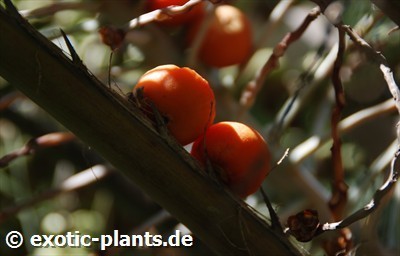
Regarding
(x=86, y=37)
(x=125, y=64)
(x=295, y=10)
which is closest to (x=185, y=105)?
(x=125, y=64)

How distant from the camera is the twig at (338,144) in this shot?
0.61 meters

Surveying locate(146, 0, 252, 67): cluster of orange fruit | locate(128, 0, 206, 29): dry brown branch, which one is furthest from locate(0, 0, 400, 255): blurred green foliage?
locate(128, 0, 206, 29): dry brown branch

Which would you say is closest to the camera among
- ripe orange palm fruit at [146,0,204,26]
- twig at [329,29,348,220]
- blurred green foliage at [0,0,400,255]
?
Result: twig at [329,29,348,220]

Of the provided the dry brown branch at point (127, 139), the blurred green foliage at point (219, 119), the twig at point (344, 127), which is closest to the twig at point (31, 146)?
the blurred green foliage at point (219, 119)

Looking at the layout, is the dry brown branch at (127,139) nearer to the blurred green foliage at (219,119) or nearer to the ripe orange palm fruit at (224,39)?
the blurred green foliage at (219,119)

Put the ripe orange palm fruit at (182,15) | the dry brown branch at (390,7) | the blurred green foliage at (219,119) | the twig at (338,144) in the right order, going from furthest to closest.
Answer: the blurred green foliage at (219,119) < the ripe orange palm fruit at (182,15) < the twig at (338,144) < the dry brown branch at (390,7)

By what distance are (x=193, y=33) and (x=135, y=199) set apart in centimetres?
40

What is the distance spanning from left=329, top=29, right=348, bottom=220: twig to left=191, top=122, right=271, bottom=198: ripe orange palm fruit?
2.9 inches

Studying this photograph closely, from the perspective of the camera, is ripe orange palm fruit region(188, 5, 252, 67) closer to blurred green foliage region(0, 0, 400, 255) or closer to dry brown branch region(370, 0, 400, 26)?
blurred green foliage region(0, 0, 400, 255)

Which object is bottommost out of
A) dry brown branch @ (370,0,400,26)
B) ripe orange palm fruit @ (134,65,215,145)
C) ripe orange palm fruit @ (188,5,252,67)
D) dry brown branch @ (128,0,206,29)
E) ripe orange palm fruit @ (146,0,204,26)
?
ripe orange palm fruit @ (188,5,252,67)

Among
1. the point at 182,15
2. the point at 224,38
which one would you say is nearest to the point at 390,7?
the point at 182,15

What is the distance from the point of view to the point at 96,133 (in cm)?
54

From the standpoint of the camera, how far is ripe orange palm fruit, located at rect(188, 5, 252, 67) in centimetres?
91

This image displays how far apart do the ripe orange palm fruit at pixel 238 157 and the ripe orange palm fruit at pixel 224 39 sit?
0.33 meters
